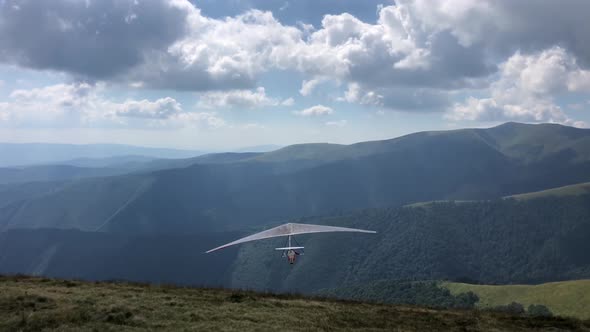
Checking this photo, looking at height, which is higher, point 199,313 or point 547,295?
point 199,313

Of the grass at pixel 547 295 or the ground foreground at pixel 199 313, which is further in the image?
the grass at pixel 547 295

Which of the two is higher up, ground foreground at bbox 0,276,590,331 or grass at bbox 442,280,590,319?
ground foreground at bbox 0,276,590,331

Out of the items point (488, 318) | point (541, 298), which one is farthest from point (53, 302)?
point (541, 298)

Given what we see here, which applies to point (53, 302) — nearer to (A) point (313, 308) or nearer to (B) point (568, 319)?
(A) point (313, 308)

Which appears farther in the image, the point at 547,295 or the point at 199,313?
the point at 547,295

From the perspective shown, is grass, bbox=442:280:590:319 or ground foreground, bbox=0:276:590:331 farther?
grass, bbox=442:280:590:319

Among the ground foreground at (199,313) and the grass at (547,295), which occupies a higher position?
the ground foreground at (199,313)
